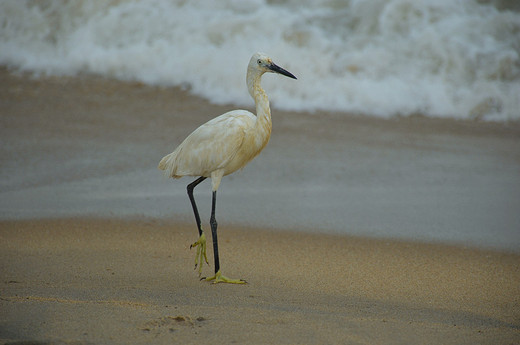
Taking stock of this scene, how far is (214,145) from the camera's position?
459cm

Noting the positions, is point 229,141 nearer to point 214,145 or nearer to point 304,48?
point 214,145

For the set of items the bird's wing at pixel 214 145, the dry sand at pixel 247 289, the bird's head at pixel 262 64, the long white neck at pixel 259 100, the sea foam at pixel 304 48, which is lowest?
the dry sand at pixel 247 289

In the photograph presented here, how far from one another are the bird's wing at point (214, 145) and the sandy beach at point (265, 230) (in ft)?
2.45

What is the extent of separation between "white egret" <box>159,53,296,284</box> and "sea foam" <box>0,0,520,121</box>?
431 cm

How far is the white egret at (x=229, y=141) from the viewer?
4582 mm

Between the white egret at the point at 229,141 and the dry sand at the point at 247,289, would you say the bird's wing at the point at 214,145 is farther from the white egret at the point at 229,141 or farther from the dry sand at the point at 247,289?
the dry sand at the point at 247,289

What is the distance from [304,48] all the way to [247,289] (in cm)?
669

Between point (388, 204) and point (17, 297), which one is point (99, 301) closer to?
point (17, 297)

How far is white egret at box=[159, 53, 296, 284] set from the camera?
4.58 m

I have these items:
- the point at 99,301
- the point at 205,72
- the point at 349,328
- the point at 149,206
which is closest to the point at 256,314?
the point at 349,328

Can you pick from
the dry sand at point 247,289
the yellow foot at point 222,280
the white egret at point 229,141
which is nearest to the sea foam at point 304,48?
the dry sand at point 247,289

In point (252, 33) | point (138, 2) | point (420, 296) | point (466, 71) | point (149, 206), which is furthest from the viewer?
point (138, 2)

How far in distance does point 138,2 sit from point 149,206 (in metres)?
6.58

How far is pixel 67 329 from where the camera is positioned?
318 centimetres
